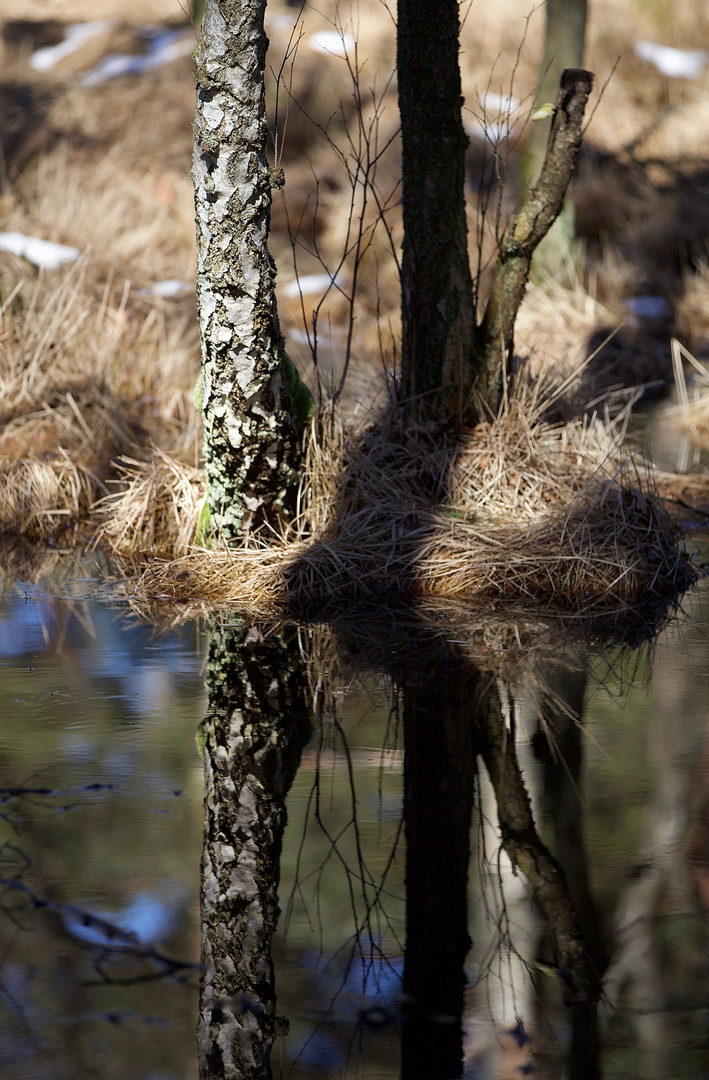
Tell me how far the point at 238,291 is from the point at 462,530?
142 cm

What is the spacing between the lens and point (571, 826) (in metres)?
2.81

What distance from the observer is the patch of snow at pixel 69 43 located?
19.2 meters

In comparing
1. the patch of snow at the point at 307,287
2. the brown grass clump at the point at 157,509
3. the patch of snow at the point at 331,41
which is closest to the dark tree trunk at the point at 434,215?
the brown grass clump at the point at 157,509

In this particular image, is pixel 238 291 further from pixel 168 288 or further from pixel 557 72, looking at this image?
pixel 557 72

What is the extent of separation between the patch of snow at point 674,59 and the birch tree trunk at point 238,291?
15.5 m

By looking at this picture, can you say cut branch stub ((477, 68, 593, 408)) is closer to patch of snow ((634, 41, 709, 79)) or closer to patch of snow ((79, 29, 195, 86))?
patch of snow ((79, 29, 195, 86))

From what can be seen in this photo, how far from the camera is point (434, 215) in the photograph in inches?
195

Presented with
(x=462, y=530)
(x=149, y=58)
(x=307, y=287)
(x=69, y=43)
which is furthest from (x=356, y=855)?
(x=69, y=43)

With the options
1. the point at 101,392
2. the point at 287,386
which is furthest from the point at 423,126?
the point at 101,392

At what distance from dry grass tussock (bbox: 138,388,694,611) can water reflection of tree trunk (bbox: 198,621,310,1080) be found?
587 mm

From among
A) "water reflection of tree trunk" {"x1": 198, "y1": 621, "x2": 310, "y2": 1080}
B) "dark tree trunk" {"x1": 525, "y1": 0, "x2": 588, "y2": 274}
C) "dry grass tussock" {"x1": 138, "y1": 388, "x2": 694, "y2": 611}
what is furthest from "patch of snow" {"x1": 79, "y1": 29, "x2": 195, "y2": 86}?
"water reflection of tree trunk" {"x1": 198, "y1": 621, "x2": 310, "y2": 1080}

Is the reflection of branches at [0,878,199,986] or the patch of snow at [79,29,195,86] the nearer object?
the reflection of branches at [0,878,199,986]

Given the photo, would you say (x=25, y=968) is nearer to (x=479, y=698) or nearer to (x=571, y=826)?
(x=571, y=826)

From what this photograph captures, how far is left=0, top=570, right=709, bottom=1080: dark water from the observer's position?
2074mm
